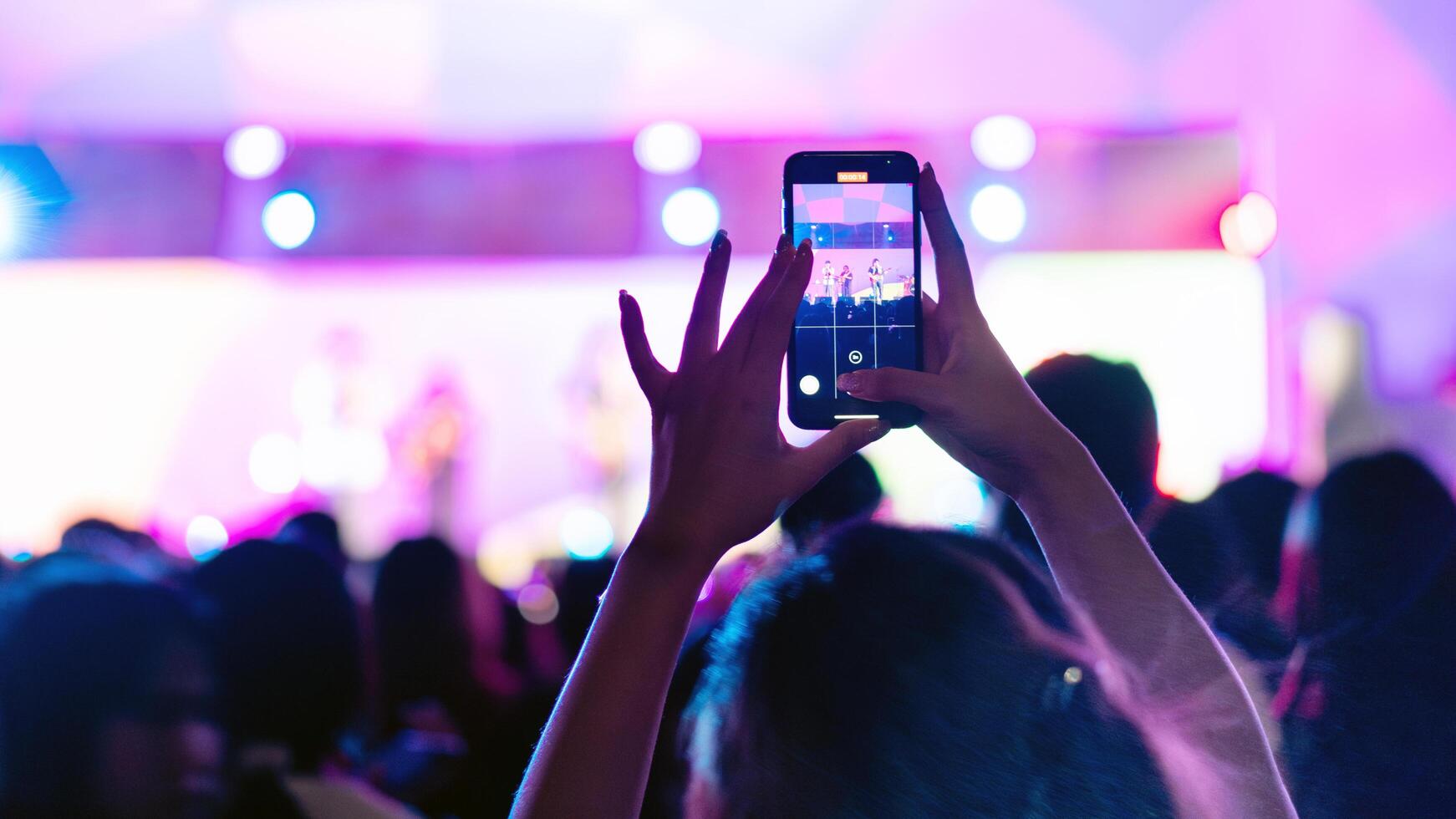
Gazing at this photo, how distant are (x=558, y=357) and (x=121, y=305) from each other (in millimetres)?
1386

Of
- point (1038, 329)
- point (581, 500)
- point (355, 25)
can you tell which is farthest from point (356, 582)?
point (1038, 329)

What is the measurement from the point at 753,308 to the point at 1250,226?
9.06 ft

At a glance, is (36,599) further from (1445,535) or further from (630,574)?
(1445,535)

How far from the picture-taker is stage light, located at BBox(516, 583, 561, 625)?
2.82m

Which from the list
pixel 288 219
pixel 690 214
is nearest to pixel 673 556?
pixel 690 214

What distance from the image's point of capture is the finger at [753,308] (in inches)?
20.0

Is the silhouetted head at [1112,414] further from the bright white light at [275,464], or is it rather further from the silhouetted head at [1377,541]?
the bright white light at [275,464]

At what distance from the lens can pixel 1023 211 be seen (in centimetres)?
284

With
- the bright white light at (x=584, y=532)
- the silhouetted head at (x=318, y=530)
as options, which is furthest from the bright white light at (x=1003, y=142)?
the silhouetted head at (x=318, y=530)

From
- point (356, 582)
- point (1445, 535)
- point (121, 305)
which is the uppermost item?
point (121, 305)

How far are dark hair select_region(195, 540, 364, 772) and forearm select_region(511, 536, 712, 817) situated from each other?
803mm

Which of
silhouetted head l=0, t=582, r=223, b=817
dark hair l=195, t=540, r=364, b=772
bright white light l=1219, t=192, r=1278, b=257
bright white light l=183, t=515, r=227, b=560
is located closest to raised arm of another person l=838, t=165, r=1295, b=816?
silhouetted head l=0, t=582, r=223, b=817

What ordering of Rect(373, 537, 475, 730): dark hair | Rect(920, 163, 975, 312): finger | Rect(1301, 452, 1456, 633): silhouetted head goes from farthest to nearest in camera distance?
Rect(373, 537, 475, 730): dark hair
Rect(1301, 452, 1456, 633): silhouetted head
Rect(920, 163, 975, 312): finger

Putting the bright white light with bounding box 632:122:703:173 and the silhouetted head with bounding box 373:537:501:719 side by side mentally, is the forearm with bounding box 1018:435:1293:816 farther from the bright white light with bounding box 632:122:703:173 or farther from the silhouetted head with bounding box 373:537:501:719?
the bright white light with bounding box 632:122:703:173
